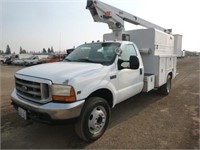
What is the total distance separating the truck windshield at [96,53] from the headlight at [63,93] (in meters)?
1.24

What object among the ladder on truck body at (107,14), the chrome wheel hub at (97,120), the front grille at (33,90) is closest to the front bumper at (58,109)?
the front grille at (33,90)

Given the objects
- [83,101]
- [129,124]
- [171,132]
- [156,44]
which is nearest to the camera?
[83,101]

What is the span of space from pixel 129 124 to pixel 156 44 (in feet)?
9.68

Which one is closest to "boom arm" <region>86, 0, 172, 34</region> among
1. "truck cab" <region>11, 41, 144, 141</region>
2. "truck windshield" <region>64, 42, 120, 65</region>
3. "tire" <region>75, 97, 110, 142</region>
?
"truck windshield" <region>64, 42, 120, 65</region>

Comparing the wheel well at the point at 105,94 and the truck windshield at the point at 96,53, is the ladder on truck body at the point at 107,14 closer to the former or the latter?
the truck windshield at the point at 96,53

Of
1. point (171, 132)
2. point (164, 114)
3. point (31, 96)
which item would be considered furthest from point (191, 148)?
point (31, 96)

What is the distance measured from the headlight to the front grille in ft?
0.50

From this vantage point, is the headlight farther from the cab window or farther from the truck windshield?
the cab window

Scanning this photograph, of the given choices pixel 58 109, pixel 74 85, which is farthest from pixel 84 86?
pixel 58 109

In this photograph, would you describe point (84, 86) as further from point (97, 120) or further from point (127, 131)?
point (127, 131)

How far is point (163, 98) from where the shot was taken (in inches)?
255

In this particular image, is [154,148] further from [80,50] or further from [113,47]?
[80,50]

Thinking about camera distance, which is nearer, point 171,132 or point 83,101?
point 83,101

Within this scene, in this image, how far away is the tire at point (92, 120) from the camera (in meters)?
3.10
